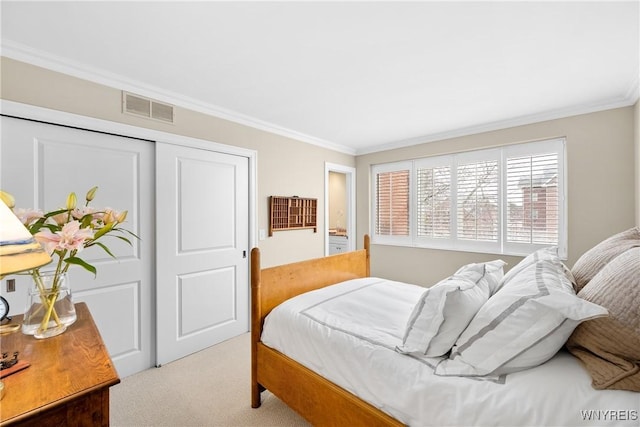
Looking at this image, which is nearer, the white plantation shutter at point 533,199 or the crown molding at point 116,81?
the crown molding at point 116,81

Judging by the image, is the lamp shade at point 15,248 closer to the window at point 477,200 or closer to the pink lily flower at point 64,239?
the pink lily flower at point 64,239

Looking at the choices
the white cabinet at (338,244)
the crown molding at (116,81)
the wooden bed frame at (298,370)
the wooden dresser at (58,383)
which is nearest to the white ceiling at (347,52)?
the crown molding at (116,81)

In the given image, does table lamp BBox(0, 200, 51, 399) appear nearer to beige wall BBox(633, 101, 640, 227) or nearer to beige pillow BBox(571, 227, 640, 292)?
beige pillow BBox(571, 227, 640, 292)

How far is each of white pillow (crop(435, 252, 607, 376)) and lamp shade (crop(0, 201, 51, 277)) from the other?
4.73 ft

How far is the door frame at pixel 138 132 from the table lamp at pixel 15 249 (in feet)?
5.39

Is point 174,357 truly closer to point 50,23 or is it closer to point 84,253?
point 84,253

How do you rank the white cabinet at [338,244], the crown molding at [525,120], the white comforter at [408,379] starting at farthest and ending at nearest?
the white cabinet at [338,244] → the crown molding at [525,120] → the white comforter at [408,379]

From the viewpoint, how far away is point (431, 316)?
1.28 metres

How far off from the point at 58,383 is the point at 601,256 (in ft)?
8.00

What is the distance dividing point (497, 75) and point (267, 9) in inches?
70.5

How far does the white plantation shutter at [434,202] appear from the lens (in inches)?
149

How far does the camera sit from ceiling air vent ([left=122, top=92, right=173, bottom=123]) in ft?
7.50

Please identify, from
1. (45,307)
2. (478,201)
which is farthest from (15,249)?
(478,201)

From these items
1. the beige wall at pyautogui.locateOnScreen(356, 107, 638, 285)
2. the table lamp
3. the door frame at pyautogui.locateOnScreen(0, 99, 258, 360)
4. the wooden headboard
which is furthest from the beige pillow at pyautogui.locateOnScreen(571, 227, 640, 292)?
the door frame at pyautogui.locateOnScreen(0, 99, 258, 360)
